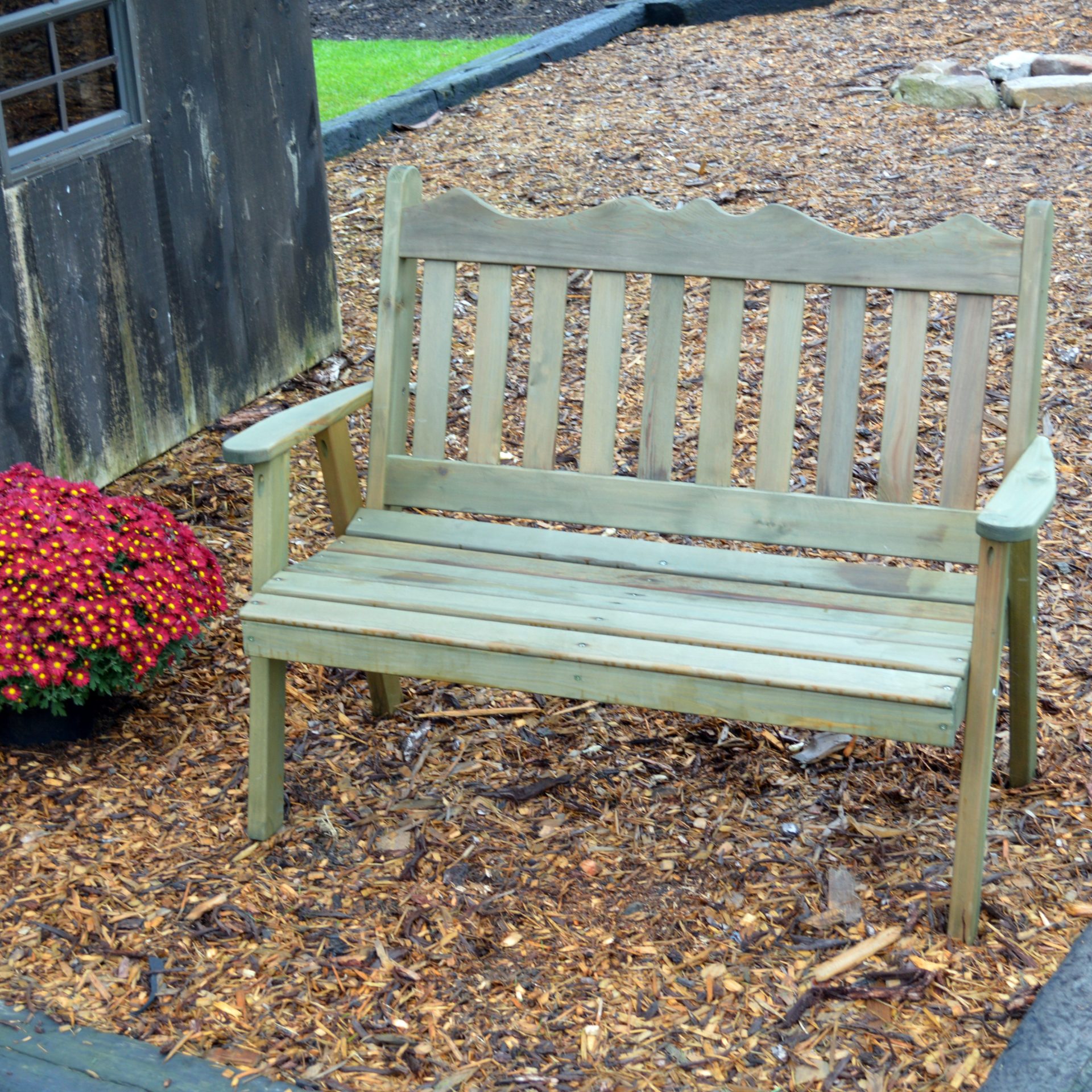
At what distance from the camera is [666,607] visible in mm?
2646

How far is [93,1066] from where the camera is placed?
2.22 m

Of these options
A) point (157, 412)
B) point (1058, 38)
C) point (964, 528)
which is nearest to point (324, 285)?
point (157, 412)

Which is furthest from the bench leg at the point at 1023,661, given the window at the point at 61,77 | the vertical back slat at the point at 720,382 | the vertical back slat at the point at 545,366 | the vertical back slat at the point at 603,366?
the window at the point at 61,77

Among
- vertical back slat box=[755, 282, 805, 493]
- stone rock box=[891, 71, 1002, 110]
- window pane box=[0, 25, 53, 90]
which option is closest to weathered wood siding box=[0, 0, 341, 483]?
window pane box=[0, 25, 53, 90]

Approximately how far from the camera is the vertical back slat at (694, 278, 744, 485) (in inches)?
111

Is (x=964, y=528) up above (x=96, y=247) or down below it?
below

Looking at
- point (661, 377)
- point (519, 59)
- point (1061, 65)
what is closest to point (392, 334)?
point (661, 377)

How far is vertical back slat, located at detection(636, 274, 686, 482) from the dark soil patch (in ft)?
30.6

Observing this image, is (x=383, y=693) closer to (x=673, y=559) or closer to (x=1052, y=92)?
(x=673, y=559)

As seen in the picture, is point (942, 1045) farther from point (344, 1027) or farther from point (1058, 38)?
point (1058, 38)

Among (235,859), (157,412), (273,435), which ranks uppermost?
(273,435)

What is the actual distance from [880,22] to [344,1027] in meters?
8.20

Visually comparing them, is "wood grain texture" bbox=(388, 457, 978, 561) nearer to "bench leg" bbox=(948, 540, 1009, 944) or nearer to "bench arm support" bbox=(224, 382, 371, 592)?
"bench arm support" bbox=(224, 382, 371, 592)

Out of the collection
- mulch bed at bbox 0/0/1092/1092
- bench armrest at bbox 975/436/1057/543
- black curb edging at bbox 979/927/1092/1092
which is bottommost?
mulch bed at bbox 0/0/1092/1092
